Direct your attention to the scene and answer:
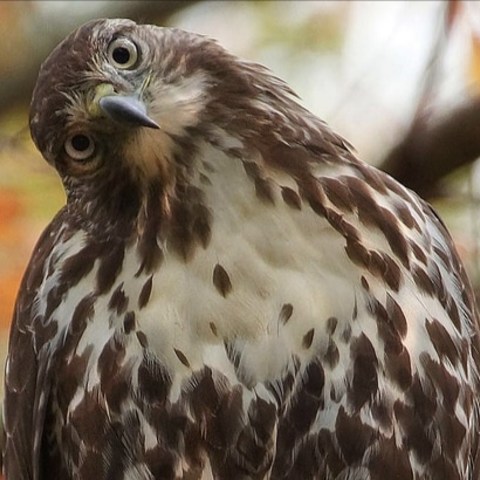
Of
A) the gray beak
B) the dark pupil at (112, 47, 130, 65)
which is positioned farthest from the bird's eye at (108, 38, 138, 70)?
the gray beak

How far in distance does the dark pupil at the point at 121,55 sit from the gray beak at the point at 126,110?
0.15 metres

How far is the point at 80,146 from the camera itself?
3006mm

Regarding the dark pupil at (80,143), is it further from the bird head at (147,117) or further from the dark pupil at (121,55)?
the dark pupil at (121,55)

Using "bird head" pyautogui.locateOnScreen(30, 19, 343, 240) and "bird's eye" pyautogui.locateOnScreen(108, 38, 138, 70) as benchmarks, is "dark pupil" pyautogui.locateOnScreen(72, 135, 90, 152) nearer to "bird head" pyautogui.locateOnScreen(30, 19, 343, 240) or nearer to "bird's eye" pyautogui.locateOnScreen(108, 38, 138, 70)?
"bird head" pyautogui.locateOnScreen(30, 19, 343, 240)

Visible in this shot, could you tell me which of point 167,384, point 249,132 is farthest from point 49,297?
point 249,132

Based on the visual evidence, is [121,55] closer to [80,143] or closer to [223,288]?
[80,143]

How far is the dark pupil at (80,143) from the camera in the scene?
2986 millimetres

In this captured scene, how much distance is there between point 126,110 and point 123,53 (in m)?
0.24

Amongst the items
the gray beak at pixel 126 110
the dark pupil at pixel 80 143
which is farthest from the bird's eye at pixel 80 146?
the gray beak at pixel 126 110

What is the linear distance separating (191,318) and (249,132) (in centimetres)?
42

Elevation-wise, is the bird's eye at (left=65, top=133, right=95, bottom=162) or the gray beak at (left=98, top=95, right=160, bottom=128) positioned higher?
the gray beak at (left=98, top=95, right=160, bottom=128)

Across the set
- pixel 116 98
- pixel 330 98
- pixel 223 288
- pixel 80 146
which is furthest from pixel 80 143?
pixel 330 98

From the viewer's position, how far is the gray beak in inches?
112

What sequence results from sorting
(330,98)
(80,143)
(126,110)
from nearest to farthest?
1. (126,110)
2. (80,143)
3. (330,98)
